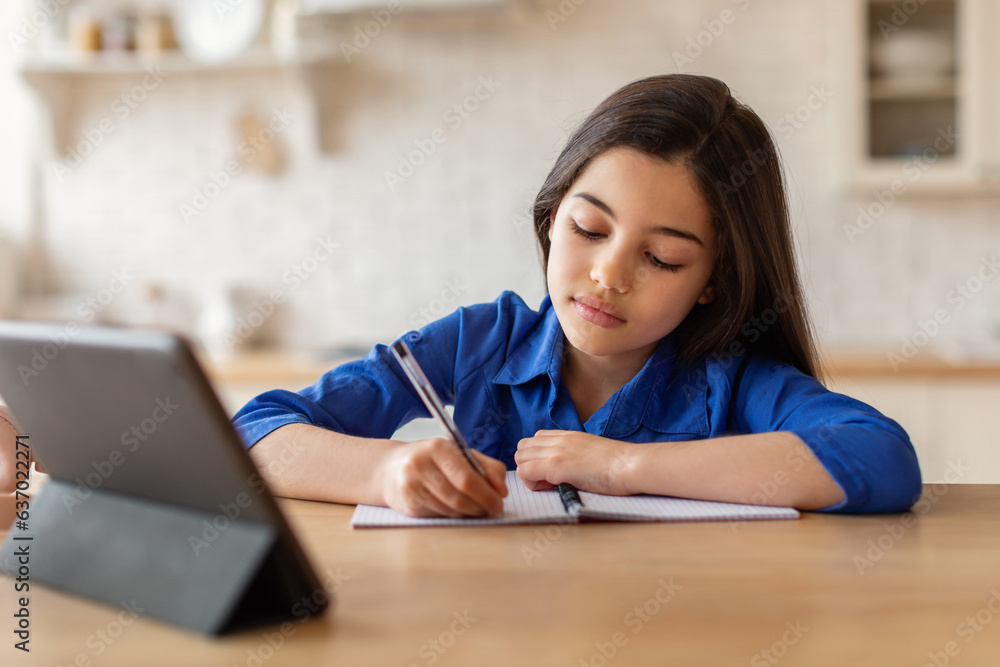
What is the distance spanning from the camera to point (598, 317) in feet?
3.84

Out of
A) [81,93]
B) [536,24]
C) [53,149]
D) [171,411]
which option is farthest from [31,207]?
[171,411]

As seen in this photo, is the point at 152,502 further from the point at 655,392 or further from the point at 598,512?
the point at 655,392

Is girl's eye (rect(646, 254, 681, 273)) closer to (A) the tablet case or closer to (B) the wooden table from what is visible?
(B) the wooden table

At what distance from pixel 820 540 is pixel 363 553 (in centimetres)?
40

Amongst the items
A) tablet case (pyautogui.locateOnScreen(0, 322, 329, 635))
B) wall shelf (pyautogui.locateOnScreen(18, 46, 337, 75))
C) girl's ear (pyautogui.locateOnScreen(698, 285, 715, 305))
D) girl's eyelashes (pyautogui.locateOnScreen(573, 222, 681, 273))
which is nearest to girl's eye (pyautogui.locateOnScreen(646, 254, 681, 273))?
girl's eyelashes (pyautogui.locateOnScreen(573, 222, 681, 273))

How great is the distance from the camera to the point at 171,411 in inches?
22.2

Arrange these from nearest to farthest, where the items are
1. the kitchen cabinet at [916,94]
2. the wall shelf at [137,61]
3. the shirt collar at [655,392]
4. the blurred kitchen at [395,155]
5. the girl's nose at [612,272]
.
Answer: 1. the girl's nose at [612,272]
2. the shirt collar at [655,392]
3. the kitchen cabinet at [916,94]
4. the blurred kitchen at [395,155]
5. the wall shelf at [137,61]

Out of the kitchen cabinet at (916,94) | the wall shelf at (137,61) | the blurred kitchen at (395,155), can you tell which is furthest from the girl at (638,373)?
the wall shelf at (137,61)

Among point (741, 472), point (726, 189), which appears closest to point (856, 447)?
point (741, 472)

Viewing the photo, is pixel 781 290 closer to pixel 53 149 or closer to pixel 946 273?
pixel 946 273

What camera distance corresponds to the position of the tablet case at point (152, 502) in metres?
0.55

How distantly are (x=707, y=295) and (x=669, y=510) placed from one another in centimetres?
48

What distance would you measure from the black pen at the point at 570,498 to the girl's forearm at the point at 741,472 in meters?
0.07

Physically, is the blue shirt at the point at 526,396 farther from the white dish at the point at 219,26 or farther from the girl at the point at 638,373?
the white dish at the point at 219,26
